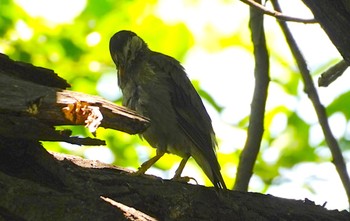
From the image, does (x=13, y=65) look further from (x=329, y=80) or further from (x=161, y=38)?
(x=161, y=38)

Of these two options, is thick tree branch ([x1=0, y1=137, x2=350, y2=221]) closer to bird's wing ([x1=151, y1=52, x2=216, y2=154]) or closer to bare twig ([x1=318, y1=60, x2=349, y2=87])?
bare twig ([x1=318, y1=60, x2=349, y2=87])

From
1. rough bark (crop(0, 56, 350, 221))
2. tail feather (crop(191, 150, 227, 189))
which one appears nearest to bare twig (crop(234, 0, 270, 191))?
tail feather (crop(191, 150, 227, 189))

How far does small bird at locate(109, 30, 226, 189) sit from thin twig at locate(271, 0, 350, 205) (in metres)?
0.74

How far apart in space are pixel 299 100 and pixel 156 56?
1.56m

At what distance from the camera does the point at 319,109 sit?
204 inches

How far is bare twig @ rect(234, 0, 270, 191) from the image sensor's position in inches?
206

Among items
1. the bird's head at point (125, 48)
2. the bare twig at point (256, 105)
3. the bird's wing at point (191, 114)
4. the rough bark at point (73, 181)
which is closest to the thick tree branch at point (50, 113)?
the rough bark at point (73, 181)

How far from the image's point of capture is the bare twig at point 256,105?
5.22 metres

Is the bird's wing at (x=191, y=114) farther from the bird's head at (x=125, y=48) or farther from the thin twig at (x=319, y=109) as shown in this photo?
the thin twig at (x=319, y=109)

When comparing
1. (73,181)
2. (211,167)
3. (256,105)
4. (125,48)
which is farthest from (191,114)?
(73,181)

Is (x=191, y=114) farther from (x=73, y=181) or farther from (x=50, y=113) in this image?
(x=50, y=113)

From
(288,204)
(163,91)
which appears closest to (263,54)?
(163,91)

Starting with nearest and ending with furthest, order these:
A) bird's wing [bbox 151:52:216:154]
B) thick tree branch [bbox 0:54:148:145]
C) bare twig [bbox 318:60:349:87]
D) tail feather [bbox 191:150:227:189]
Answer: thick tree branch [bbox 0:54:148:145]
bare twig [bbox 318:60:349:87]
tail feather [bbox 191:150:227:189]
bird's wing [bbox 151:52:216:154]

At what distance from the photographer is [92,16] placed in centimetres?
664
